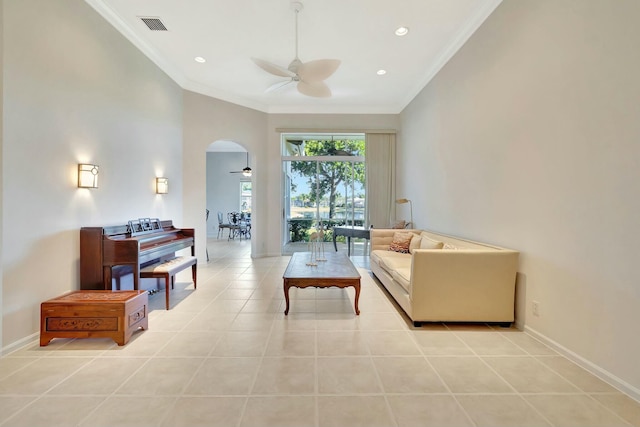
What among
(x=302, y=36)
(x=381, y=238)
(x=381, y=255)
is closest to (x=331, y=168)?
(x=381, y=238)

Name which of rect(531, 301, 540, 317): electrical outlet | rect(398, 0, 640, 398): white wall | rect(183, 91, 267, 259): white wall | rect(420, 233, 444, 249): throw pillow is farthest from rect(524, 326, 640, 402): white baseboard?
rect(183, 91, 267, 259): white wall

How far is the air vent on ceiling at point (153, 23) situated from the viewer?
11.9 ft

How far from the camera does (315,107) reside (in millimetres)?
6684

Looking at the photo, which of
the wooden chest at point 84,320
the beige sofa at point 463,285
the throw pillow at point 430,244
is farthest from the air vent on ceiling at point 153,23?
the throw pillow at point 430,244

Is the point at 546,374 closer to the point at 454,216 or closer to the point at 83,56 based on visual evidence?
the point at 454,216

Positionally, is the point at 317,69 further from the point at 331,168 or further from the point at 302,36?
the point at 331,168

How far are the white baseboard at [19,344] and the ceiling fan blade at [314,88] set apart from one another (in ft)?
12.8

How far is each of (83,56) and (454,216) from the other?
4.85 meters

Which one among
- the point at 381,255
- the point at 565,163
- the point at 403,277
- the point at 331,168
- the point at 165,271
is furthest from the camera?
the point at 331,168

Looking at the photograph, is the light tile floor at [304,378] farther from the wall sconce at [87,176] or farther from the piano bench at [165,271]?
the wall sconce at [87,176]

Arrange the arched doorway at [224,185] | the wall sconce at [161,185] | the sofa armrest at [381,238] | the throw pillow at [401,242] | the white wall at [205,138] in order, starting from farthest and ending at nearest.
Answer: the arched doorway at [224,185] → the white wall at [205,138] → the sofa armrest at [381,238] → the throw pillow at [401,242] → the wall sconce at [161,185]

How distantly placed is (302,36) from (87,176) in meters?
3.13

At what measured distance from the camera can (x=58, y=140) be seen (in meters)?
2.77

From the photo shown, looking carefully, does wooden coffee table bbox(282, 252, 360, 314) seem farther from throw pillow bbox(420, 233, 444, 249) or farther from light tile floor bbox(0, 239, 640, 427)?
throw pillow bbox(420, 233, 444, 249)
